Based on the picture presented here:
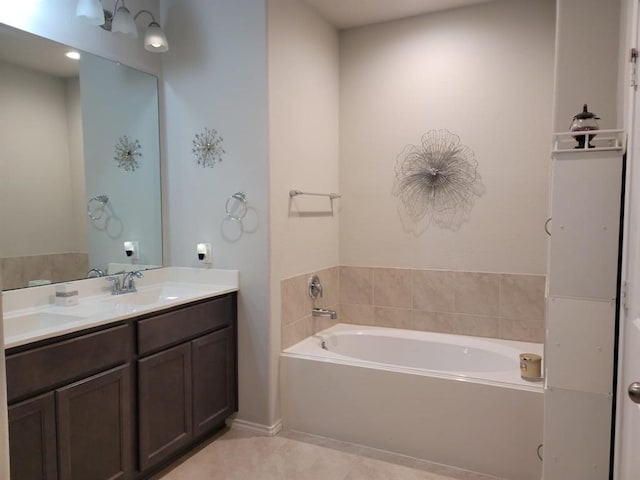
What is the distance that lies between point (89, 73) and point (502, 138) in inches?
101

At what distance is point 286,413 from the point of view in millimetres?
2895

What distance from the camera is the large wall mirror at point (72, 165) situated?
2232 mm

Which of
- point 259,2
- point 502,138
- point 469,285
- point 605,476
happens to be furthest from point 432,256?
point 259,2

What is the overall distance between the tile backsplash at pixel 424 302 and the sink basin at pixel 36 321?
1.20 metres

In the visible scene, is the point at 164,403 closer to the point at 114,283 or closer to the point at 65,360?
the point at 65,360

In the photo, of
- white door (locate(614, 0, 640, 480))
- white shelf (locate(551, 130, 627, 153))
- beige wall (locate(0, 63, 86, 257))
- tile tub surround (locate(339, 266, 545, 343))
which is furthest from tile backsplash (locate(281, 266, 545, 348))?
white door (locate(614, 0, 640, 480))

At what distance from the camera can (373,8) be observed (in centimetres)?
320

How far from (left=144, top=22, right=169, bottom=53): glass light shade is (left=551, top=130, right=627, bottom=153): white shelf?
216 centimetres

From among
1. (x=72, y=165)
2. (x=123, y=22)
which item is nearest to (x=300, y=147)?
(x=123, y=22)

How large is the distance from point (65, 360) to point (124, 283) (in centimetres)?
87

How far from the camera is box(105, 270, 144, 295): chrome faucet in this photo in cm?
266

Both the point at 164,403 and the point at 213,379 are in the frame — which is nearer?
the point at 164,403

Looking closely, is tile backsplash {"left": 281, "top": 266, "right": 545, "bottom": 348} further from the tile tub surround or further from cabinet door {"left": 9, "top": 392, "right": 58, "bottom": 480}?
cabinet door {"left": 9, "top": 392, "right": 58, "bottom": 480}

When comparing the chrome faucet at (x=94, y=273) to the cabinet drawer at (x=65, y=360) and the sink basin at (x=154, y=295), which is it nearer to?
the sink basin at (x=154, y=295)
